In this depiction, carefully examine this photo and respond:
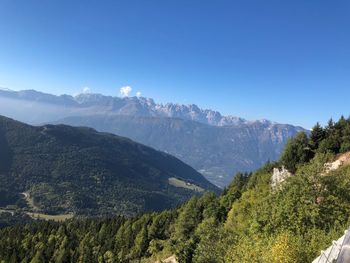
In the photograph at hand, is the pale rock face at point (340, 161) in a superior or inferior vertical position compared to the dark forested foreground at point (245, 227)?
superior

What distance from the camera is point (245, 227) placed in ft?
240

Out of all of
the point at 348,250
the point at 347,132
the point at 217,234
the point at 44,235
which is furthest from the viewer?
the point at 44,235

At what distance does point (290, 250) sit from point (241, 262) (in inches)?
320

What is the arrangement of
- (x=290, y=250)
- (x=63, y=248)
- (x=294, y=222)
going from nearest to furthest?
(x=290, y=250) < (x=294, y=222) < (x=63, y=248)

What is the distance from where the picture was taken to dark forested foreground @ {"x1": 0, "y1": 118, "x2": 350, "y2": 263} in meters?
48.6

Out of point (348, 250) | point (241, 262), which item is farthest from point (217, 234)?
point (348, 250)

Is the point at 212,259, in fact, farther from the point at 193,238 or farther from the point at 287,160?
the point at 287,160

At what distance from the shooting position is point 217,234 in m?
66.0

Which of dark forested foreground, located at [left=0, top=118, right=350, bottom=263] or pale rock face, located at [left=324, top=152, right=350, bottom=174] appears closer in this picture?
dark forested foreground, located at [left=0, top=118, right=350, bottom=263]

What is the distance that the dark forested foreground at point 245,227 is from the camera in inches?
1913

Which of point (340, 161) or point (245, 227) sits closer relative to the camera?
point (245, 227)

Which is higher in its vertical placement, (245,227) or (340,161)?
(340,161)

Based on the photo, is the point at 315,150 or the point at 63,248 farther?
the point at 63,248

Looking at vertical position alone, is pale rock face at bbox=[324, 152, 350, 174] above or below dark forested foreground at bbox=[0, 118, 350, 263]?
above
